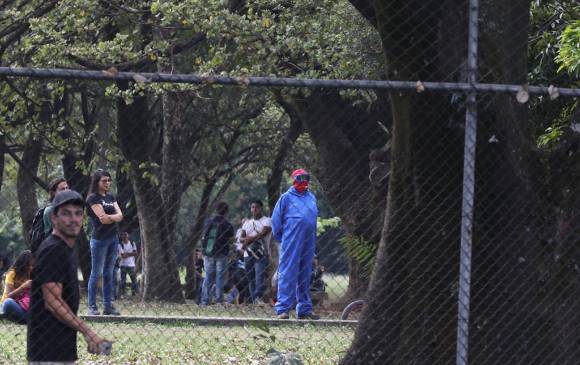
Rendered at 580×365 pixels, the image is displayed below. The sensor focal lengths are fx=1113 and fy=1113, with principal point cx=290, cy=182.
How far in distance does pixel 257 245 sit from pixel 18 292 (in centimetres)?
714

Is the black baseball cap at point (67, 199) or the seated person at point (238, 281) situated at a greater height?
the black baseball cap at point (67, 199)

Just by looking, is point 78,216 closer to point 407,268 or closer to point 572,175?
point 407,268

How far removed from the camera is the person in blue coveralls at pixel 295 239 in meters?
11.9

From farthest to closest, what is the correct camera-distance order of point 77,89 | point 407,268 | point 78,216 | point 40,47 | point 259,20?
point 77,89 → point 40,47 → point 259,20 → point 407,268 → point 78,216

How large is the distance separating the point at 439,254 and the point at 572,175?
1115 mm

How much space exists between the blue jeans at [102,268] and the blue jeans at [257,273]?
3730 mm

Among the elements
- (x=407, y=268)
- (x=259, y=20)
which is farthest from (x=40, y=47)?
(x=407, y=268)

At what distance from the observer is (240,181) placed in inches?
1662

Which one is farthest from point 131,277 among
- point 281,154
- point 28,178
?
point 281,154

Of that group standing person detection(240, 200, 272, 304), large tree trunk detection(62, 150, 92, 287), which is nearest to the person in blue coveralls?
standing person detection(240, 200, 272, 304)

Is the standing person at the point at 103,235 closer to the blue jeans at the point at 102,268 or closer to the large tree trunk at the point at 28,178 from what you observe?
the blue jeans at the point at 102,268

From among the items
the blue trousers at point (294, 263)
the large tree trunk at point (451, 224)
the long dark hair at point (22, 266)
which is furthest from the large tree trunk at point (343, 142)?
the large tree trunk at point (451, 224)

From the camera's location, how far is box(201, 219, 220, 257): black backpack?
1678cm

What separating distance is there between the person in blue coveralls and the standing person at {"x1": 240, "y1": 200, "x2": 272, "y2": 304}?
378cm
